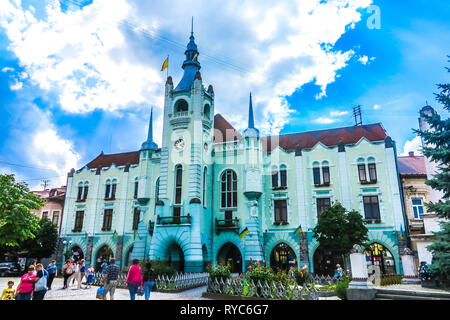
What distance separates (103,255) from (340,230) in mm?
26889

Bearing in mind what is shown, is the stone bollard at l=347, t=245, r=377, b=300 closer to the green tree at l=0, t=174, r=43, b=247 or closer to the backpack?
the backpack

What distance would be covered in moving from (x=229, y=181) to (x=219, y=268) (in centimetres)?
1685

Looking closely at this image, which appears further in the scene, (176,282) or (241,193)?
(241,193)

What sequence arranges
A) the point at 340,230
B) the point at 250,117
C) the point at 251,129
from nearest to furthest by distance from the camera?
the point at 340,230
the point at 251,129
the point at 250,117

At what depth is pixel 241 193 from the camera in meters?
32.9

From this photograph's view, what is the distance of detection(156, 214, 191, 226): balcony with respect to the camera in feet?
97.2

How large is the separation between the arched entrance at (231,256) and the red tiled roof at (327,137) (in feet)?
36.5

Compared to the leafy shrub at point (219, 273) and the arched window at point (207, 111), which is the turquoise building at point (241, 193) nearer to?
the arched window at point (207, 111)

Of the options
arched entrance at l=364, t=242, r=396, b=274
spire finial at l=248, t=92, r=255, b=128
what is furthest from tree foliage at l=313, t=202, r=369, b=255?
spire finial at l=248, t=92, r=255, b=128

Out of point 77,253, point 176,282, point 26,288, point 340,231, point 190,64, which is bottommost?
point 176,282

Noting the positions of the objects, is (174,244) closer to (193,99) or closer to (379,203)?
(193,99)

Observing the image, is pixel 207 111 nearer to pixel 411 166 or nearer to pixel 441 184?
pixel 411 166

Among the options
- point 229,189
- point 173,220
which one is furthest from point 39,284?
point 229,189
